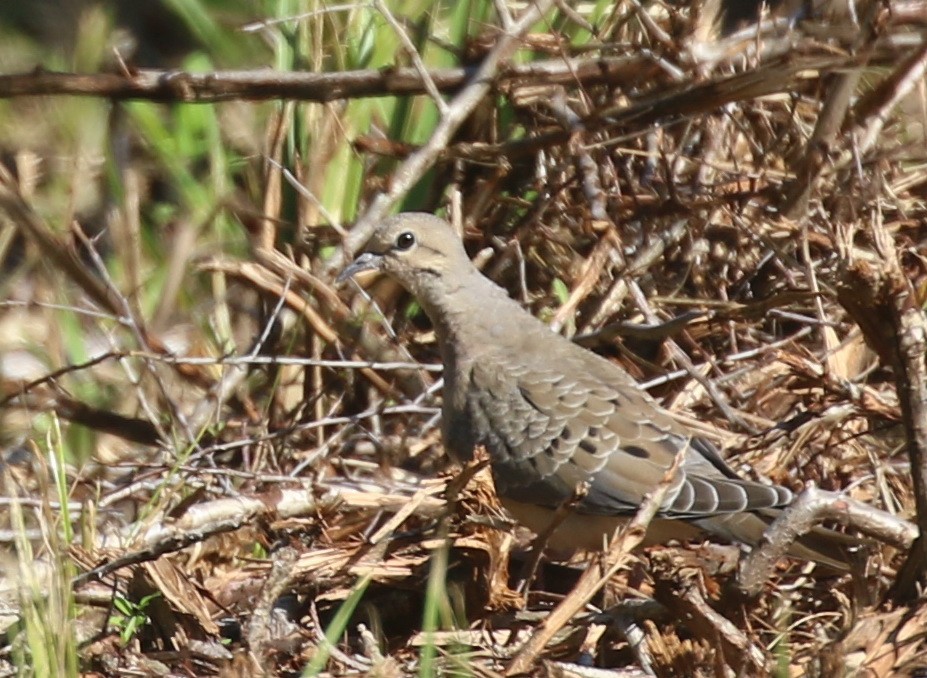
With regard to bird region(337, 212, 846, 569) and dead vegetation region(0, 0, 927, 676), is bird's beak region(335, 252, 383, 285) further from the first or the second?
dead vegetation region(0, 0, 927, 676)

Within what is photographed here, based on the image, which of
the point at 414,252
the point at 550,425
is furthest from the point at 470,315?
the point at 550,425

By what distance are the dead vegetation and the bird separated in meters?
0.17

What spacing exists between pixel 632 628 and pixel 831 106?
2099 millimetres

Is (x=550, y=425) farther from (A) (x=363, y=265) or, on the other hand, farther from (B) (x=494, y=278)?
(B) (x=494, y=278)

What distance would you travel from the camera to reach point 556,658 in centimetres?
369

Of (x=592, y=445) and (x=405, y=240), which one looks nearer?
(x=592, y=445)

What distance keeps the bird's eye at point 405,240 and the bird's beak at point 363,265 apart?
68 millimetres

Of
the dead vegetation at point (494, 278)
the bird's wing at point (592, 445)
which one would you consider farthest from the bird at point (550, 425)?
the dead vegetation at point (494, 278)

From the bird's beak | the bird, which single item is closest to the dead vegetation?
the bird

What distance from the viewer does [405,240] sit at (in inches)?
186

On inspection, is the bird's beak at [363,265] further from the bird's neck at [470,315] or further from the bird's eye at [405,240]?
the bird's neck at [470,315]

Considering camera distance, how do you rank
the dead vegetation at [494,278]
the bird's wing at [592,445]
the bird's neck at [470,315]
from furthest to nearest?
the bird's neck at [470,315]
the dead vegetation at [494,278]
the bird's wing at [592,445]

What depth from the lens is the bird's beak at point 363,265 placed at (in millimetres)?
4730

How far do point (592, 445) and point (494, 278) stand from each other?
127cm
